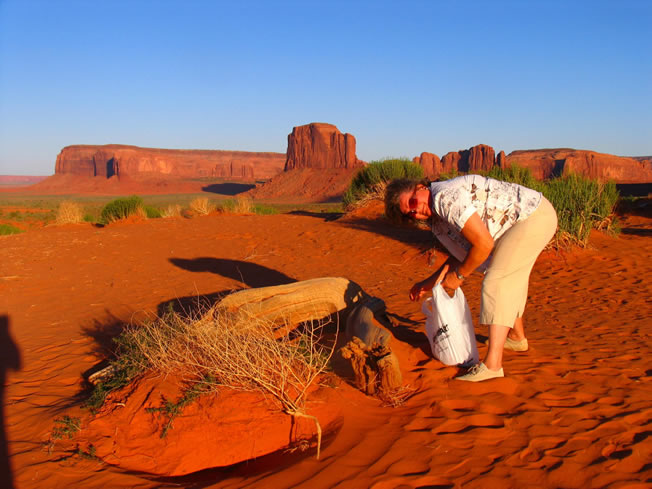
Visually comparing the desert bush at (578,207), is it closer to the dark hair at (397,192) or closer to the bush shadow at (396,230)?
the bush shadow at (396,230)

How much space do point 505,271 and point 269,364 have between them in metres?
1.69

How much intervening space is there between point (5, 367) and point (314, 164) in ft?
281

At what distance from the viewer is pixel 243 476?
106 inches

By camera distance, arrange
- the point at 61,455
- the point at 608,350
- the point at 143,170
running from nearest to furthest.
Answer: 1. the point at 61,455
2. the point at 608,350
3. the point at 143,170

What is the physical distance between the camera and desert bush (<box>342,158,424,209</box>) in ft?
51.7

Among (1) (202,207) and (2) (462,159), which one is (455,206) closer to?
(1) (202,207)

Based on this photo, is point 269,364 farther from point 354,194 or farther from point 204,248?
point 354,194

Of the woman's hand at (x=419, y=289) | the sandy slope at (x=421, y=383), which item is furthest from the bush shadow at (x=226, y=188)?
the woman's hand at (x=419, y=289)

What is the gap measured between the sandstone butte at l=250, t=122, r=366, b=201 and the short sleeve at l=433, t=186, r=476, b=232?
72.0 metres

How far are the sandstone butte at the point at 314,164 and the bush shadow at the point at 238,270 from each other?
65.3m

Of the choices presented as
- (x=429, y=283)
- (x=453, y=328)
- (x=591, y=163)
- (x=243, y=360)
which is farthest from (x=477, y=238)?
(x=591, y=163)

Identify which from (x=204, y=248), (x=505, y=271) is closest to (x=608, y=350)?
(x=505, y=271)

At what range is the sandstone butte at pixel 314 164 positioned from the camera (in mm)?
78606

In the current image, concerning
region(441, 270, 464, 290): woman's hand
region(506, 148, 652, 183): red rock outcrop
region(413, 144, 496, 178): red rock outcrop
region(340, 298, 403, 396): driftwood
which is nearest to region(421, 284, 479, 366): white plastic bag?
region(441, 270, 464, 290): woman's hand
